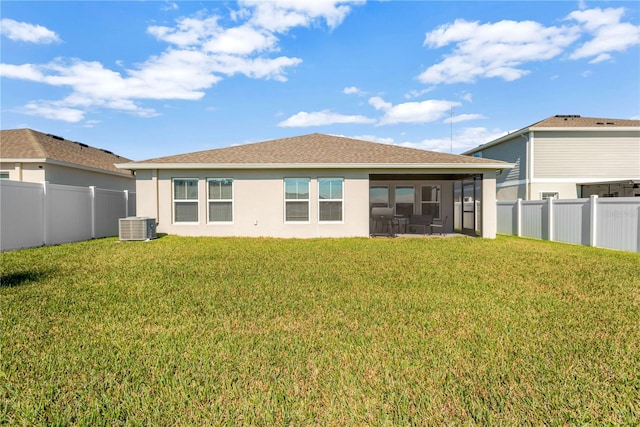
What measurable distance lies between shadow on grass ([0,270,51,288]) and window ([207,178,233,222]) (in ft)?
22.6

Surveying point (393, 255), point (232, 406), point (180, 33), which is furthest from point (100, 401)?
point (180, 33)

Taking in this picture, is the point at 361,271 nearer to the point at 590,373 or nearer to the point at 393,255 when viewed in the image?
the point at 393,255

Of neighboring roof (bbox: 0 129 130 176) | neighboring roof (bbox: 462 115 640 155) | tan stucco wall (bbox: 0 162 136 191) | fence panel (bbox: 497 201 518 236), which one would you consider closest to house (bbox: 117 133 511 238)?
fence panel (bbox: 497 201 518 236)

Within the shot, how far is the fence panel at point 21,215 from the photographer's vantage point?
30.9 ft

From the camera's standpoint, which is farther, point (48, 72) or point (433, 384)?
point (48, 72)

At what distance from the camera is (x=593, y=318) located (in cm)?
427

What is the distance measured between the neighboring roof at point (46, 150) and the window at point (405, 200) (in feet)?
52.6

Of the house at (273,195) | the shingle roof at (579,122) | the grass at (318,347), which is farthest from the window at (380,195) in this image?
the grass at (318,347)

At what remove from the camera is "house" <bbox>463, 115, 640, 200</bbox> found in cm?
1864

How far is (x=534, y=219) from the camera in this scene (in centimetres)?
1420

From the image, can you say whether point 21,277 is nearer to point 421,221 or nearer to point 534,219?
point 421,221

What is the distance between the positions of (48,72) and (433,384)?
70.5ft

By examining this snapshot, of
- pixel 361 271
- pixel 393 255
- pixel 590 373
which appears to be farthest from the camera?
pixel 393 255

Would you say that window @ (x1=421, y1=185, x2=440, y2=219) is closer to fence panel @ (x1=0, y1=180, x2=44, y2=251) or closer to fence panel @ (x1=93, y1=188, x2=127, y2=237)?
fence panel @ (x1=93, y1=188, x2=127, y2=237)
